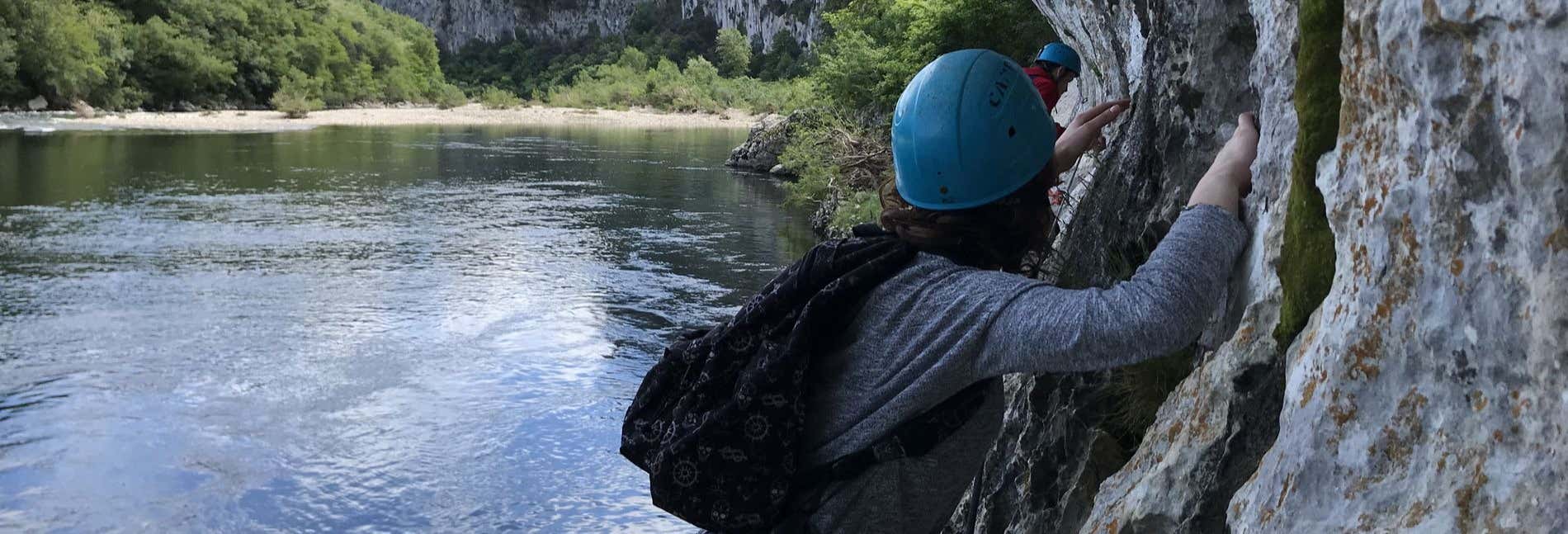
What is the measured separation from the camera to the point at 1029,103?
1928mm

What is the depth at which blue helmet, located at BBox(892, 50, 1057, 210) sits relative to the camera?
1.84 metres

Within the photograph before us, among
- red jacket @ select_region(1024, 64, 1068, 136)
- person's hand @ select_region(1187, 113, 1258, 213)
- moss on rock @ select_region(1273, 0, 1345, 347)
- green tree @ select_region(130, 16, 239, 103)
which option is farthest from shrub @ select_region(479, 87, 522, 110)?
moss on rock @ select_region(1273, 0, 1345, 347)

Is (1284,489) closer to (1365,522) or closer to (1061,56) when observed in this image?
(1365,522)

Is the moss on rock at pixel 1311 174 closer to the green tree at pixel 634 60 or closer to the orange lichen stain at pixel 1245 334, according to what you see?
the orange lichen stain at pixel 1245 334

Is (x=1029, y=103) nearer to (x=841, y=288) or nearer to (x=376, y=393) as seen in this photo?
(x=841, y=288)

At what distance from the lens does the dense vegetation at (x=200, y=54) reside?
46000 millimetres

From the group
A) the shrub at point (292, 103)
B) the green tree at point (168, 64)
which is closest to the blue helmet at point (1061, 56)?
the green tree at point (168, 64)

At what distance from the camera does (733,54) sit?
315 ft

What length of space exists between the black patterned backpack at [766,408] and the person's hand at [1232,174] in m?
0.49

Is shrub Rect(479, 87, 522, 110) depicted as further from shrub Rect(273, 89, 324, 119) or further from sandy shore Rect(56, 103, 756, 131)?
shrub Rect(273, 89, 324, 119)

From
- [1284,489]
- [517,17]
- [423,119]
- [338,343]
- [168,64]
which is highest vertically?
[517,17]

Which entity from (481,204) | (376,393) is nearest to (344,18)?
(481,204)

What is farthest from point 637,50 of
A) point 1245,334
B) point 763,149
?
point 1245,334

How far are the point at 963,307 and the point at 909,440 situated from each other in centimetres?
29
